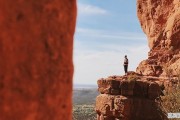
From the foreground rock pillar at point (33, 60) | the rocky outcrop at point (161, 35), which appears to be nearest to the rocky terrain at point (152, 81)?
the rocky outcrop at point (161, 35)

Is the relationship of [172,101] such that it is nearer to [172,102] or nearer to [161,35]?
[172,102]

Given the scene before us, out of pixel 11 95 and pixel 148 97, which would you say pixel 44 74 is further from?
pixel 148 97

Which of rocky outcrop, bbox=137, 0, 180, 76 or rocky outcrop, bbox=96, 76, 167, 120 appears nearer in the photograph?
rocky outcrop, bbox=96, 76, 167, 120

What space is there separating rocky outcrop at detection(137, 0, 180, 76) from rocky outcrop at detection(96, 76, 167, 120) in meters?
4.62

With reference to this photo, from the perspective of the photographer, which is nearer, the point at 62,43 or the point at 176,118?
the point at 62,43

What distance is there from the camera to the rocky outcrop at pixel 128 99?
27.7 metres

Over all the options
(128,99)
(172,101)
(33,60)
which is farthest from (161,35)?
(33,60)

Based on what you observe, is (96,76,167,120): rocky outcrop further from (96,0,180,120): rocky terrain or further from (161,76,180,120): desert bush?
(161,76,180,120): desert bush

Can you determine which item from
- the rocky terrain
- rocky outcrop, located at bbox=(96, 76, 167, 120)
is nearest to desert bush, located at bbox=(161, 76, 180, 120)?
the rocky terrain

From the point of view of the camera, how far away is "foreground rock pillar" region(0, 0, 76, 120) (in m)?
2.48

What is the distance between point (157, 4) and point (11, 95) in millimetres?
41741

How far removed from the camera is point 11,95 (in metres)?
2.48

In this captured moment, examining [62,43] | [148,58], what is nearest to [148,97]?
[148,58]

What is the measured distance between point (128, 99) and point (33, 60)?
26.0m
